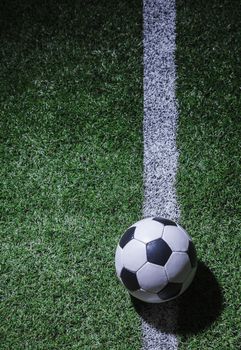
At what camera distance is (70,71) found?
384 centimetres

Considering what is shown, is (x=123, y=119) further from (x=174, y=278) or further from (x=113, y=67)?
(x=174, y=278)

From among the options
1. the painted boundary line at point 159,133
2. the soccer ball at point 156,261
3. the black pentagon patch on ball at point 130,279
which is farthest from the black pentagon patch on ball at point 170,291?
the painted boundary line at point 159,133

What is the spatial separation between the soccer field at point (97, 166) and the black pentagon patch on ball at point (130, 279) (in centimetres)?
34

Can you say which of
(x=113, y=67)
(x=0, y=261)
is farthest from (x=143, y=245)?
(x=113, y=67)

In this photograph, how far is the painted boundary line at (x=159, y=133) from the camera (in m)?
3.05

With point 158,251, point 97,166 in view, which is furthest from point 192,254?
point 97,166

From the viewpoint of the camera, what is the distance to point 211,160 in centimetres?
346

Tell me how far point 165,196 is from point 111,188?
386 millimetres

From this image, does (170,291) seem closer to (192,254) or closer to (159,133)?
(192,254)

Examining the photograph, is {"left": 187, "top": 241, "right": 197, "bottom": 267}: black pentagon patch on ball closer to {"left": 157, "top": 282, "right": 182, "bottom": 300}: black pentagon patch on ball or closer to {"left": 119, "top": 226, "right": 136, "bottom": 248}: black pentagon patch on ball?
{"left": 157, "top": 282, "right": 182, "bottom": 300}: black pentagon patch on ball

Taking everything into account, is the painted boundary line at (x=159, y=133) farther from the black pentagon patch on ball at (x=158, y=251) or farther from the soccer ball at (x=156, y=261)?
the black pentagon patch on ball at (x=158, y=251)

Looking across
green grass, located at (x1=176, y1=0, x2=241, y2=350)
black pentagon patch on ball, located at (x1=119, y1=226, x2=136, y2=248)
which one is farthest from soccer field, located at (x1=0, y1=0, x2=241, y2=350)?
black pentagon patch on ball, located at (x1=119, y1=226, x2=136, y2=248)

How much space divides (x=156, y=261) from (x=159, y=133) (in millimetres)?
1131

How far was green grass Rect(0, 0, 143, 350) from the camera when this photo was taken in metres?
3.13
